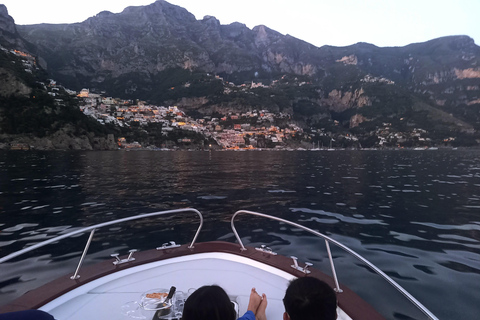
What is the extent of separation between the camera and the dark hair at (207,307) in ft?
5.59

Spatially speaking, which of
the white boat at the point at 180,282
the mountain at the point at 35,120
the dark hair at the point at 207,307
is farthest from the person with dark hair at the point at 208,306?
the mountain at the point at 35,120

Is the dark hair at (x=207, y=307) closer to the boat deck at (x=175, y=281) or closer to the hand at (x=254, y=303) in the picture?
the hand at (x=254, y=303)

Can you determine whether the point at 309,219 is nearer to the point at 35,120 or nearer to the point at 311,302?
the point at 311,302

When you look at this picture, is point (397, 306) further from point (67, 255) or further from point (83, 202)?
point (83, 202)

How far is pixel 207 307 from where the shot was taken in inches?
67.5

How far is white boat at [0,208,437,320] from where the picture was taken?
2.92 meters

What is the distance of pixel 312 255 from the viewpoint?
654cm

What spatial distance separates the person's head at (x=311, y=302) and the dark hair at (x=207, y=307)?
1.58 ft

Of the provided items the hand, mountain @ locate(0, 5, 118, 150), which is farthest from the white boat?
mountain @ locate(0, 5, 118, 150)

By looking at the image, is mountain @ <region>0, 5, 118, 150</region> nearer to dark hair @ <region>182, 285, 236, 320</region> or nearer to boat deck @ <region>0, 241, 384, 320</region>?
boat deck @ <region>0, 241, 384, 320</region>

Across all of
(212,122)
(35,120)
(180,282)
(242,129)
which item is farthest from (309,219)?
(212,122)

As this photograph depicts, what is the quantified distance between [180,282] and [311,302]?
2.38 m

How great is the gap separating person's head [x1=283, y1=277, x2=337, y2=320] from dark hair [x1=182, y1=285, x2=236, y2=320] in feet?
1.58

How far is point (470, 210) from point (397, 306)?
31.9ft
